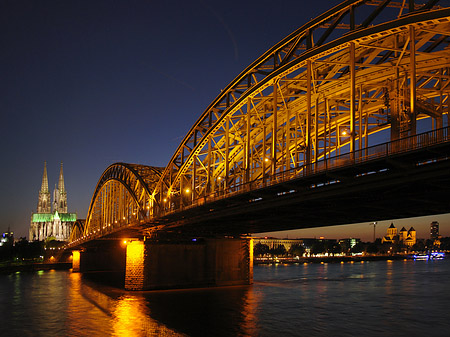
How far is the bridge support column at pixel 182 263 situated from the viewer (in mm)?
59562

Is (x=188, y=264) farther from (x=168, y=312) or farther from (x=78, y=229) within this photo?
(x=78, y=229)

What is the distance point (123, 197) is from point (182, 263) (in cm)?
3993

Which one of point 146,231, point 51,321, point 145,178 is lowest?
point 51,321

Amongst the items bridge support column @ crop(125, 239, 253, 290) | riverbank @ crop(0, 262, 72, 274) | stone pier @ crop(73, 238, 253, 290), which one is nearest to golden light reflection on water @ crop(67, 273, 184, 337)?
bridge support column @ crop(125, 239, 253, 290)

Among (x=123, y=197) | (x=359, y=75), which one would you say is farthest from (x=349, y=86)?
(x=123, y=197)

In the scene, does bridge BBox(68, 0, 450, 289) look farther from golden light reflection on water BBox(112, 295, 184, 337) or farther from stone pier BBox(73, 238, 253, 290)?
golden light reflection on water BBox(112, 295, 184, 337)

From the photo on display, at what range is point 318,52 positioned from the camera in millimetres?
33156

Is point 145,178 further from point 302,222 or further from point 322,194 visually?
point 322,194

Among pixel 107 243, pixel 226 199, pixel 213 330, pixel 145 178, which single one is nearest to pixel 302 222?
pixel 226 199

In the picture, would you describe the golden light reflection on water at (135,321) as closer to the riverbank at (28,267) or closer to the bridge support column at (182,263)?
the bridge support column at (182,263)

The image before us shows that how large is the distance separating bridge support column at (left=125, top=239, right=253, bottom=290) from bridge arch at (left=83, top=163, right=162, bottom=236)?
728 centimetres

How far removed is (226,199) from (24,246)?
146 meters

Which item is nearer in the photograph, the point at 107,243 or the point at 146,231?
the point at 146,231

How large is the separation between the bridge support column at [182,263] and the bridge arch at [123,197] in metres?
7.28
